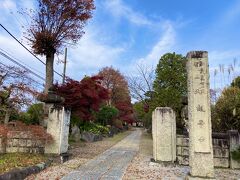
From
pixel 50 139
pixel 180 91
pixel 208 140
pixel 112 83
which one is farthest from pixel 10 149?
pixel 112 83

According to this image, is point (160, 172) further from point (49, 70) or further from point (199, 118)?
point (49, 70)

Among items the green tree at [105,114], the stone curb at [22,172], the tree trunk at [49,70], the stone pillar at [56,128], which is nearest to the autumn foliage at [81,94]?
the tree trunk at [49,70]

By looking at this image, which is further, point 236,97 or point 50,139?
point 236,97

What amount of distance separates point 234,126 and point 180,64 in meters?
9.41

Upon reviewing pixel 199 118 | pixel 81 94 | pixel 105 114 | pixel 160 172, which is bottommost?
pixel 160 172

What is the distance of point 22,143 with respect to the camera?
10.9 metres

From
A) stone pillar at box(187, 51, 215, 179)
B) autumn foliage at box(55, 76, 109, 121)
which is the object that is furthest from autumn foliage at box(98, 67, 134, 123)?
stone pillar at box(187, 51, 215, 179)

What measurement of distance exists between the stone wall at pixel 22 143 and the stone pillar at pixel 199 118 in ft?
19.8

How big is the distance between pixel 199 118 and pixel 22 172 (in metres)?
4.65

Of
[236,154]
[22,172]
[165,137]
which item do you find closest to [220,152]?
[236,154]

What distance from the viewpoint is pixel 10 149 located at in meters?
10.9

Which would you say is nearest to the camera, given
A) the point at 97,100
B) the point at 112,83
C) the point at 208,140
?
the point at 208,140

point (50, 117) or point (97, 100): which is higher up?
point (97, 100)

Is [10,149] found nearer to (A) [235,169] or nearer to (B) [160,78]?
(A) [235,169]
